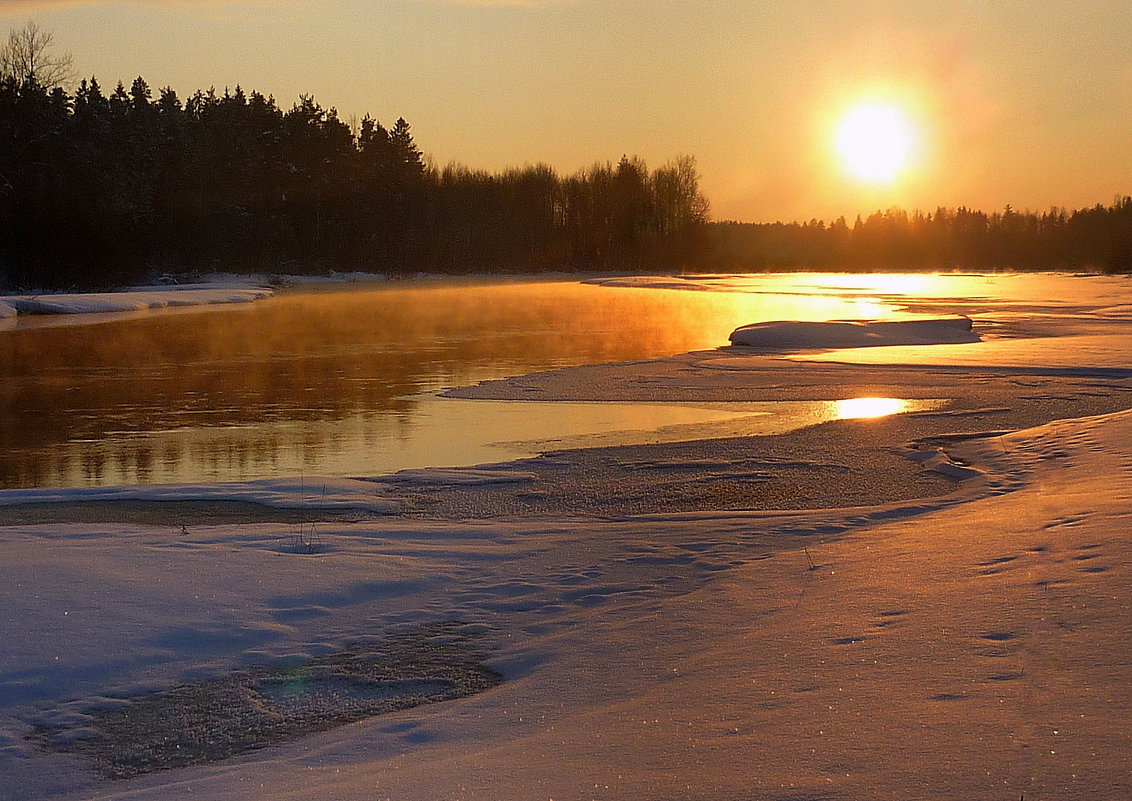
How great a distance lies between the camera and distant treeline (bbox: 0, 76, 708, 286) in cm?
4950

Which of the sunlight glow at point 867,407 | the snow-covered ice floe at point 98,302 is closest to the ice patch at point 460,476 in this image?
the sunlight glow at point 867,407

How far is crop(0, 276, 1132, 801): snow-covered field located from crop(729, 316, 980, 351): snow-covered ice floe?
39.9 ft

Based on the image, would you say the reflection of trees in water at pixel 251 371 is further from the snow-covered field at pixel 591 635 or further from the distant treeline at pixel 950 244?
the distant treeline at pixel 950 244

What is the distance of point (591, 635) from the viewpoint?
4.84m

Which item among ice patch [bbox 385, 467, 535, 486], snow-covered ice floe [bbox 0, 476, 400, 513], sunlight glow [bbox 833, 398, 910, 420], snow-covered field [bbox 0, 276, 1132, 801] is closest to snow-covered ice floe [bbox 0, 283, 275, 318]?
snow-covered ice floe [bbox 0, 476, 400, 513]

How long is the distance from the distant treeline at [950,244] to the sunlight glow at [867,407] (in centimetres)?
8478

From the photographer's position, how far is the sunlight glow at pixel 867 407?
1206cm

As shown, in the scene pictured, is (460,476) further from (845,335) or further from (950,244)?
(950,244)

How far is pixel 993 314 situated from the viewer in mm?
29953

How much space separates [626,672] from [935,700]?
48.2 inches

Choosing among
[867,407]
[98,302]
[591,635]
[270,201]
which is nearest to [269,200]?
[270,201]

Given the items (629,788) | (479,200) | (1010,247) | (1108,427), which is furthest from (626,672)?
(1010,247)

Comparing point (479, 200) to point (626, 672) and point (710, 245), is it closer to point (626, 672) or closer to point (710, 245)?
point (710, 245)

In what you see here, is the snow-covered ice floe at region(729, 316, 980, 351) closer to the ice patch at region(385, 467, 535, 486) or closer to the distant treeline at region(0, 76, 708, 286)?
the ice patch at region(385, 467, 535, 486)
